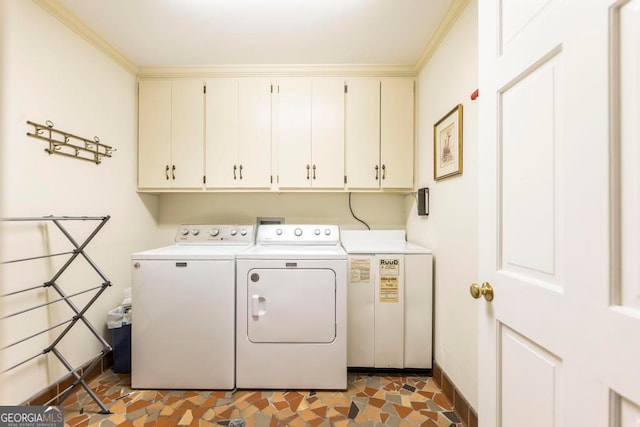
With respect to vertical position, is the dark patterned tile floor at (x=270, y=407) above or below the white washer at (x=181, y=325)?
below

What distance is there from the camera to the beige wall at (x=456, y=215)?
1353mm

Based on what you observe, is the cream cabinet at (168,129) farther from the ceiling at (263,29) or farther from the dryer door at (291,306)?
the dryer door at (291,306)

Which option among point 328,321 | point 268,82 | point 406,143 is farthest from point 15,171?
point 406,143

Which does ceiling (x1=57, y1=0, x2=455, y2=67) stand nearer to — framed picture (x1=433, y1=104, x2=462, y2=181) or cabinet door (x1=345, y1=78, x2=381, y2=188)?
cabinet door (x1=345, y1=78, x2=381, y2=188)

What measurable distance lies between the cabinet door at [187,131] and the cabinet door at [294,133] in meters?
0.67

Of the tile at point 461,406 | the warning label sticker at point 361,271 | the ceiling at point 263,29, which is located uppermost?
the ceiling at point 263,29

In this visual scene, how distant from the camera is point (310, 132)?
7.06 feet

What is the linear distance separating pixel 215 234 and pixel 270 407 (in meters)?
1.35

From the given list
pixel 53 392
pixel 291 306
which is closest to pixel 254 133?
pixel 291 306

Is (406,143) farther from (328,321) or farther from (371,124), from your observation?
(328,321)

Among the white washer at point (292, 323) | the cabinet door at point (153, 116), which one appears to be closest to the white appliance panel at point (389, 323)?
the white washer at point (292, 323)

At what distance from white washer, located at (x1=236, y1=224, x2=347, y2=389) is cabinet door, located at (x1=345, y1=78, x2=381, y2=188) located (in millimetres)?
796

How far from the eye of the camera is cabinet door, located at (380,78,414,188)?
2.15 metres

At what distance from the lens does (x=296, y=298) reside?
167cm
